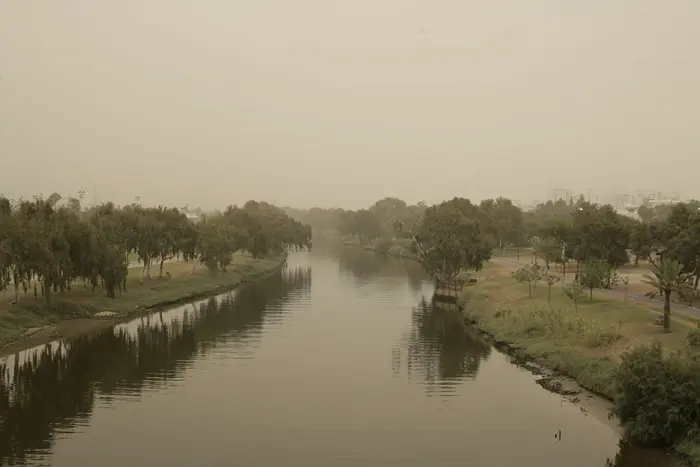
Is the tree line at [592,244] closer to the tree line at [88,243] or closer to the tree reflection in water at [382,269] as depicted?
the tree reflection in water at [382,269]

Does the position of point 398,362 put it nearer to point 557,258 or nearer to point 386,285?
point 557,258

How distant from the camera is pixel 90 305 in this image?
237 feet

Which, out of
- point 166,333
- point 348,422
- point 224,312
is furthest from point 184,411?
point 224,312

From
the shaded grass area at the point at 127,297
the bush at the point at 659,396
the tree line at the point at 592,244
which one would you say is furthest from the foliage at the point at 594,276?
the shaded grass area at the point at 127,297

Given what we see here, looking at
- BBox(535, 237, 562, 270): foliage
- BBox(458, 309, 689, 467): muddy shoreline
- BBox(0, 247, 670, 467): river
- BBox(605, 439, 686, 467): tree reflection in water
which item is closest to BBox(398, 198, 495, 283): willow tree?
BBox(535, 237, 562, 270): foliage

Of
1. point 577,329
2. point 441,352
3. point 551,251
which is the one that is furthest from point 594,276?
point 551,251

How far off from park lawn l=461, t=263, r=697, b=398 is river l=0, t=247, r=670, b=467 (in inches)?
119

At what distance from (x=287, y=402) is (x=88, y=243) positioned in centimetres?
3895

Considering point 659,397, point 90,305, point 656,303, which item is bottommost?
point 659,397

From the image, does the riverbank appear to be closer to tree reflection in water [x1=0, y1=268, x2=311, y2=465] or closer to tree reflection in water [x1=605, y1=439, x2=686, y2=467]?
tree reflection in water [x1=0, y1=268, x2=311, y2=465]

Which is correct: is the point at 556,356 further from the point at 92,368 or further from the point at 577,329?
the point at 92,368

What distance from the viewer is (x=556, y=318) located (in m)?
57.9

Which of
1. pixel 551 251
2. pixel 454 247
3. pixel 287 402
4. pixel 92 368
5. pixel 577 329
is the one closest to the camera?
pixel 287 402

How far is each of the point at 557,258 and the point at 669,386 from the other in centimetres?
5603
